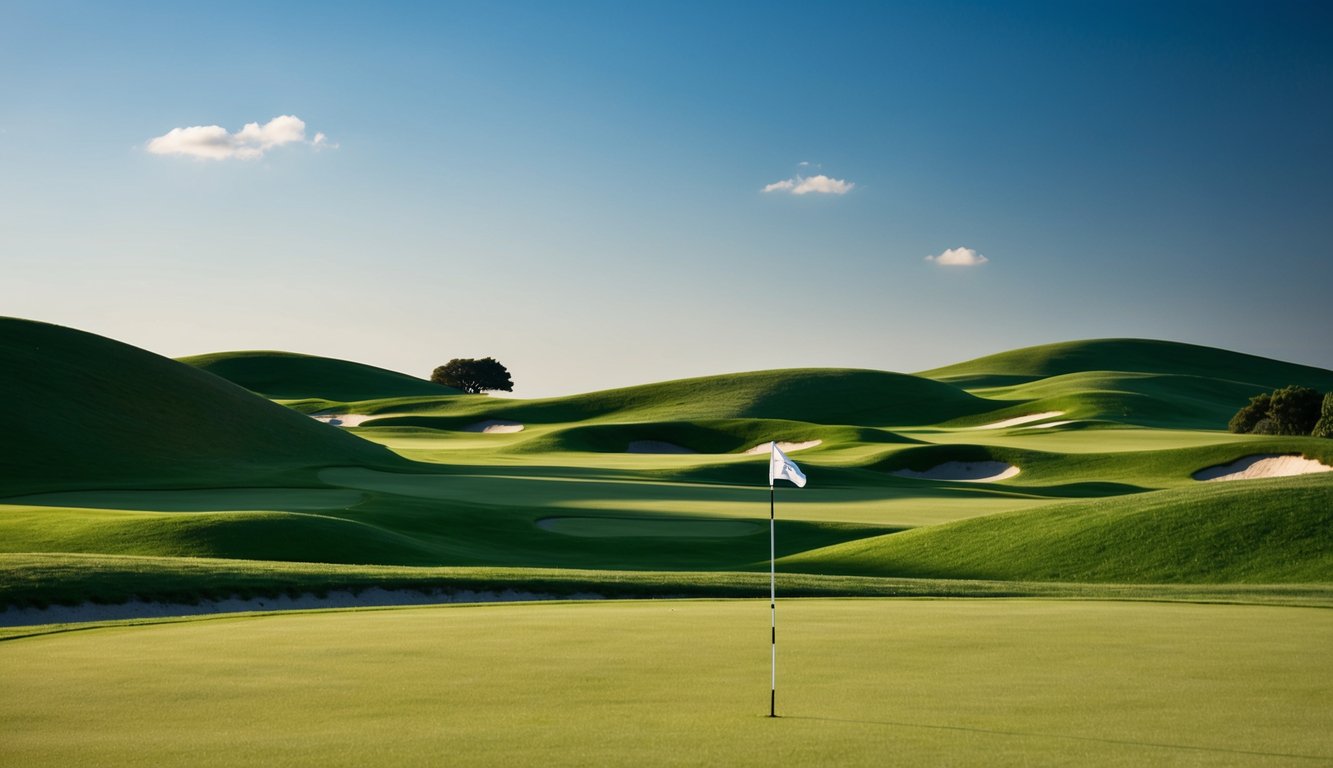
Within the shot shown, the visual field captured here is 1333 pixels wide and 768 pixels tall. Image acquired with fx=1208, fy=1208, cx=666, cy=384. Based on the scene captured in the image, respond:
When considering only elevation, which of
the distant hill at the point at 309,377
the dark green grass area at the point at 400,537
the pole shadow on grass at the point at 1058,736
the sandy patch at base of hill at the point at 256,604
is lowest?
the sandy patch at base of hill at the point at 256,604

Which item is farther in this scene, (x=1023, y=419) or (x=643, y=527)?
(x=1023, y=419)

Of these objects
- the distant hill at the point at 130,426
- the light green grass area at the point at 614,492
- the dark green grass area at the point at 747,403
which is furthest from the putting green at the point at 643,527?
the dark green grass area at the point at 747,403

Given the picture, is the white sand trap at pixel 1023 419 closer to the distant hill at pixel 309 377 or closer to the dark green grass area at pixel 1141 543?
the dark green grass area at pixel 1141 543

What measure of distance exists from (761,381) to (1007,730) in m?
115

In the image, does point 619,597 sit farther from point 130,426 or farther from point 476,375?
point 476,375

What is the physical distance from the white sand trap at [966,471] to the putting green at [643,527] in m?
26.4

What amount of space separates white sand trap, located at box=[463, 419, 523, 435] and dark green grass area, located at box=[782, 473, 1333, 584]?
7876cm

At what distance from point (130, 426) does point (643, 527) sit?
28.7 metres

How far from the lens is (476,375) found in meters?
168

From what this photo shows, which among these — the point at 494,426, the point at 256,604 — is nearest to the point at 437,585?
the point at 256,604

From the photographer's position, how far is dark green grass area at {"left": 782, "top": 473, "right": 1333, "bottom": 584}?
86.5ft

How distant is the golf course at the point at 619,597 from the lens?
28.1 feet

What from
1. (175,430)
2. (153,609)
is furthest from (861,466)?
(153,609)

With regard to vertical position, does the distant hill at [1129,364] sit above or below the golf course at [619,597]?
above
